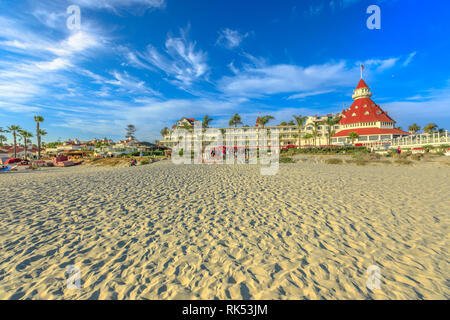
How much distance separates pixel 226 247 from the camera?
375cm

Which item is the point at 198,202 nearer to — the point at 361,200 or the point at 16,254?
the point at 16,254

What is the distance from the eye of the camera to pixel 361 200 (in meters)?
6.78

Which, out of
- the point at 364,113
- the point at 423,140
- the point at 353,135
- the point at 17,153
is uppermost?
the point at 364,113

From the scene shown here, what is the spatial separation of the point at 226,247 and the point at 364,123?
179ft

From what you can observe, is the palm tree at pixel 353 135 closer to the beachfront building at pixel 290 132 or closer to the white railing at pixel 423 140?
the white railing at pixel 423 140

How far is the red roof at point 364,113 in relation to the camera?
1754 inches

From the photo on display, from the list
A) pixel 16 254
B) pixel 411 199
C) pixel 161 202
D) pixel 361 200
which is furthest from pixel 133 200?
pixel 411 199

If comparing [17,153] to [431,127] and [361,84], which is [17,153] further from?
[431,127]

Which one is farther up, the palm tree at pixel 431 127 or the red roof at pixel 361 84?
the red roof at pixel 361 84

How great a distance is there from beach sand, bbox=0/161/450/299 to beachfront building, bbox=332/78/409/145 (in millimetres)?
42285

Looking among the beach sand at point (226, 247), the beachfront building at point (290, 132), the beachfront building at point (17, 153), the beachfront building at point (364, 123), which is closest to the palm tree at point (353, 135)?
the beachfront building at point (364, 123)

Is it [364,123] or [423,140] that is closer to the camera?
[423,140]

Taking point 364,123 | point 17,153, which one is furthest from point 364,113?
point 17,153
